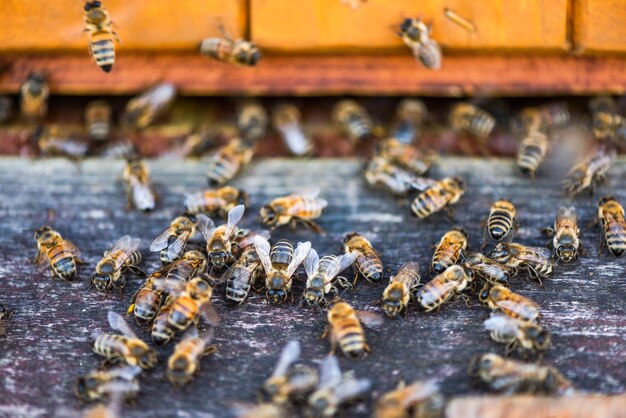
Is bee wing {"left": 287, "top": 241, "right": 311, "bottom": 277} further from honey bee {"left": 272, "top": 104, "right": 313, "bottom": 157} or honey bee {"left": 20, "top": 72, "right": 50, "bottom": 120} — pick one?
honey bee {"left": 20, "top": 72, "right": 50, "bottom": 120}

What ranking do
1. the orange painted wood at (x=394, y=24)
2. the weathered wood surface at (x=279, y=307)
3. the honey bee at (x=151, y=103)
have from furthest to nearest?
the honey bee at (x=151, y=103)
the orange painted wood at (x=394, y=24)
the weathered wood surface at (x=279, y=307)

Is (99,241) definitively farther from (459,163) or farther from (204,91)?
(459,163)

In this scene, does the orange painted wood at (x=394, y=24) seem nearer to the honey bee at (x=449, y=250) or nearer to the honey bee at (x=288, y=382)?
→ the honey bee at (x=449, y=250)

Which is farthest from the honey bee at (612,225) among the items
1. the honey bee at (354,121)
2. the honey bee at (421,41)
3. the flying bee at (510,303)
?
the honey bee at (354,121)

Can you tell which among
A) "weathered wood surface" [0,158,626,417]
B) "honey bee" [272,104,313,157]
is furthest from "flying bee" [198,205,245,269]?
"honey bee" [272,104,313,157]

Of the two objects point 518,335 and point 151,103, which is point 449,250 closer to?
point 518,335

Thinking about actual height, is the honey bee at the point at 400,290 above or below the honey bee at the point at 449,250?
below

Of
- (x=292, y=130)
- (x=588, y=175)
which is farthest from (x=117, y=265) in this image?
(x=588, y=175)
